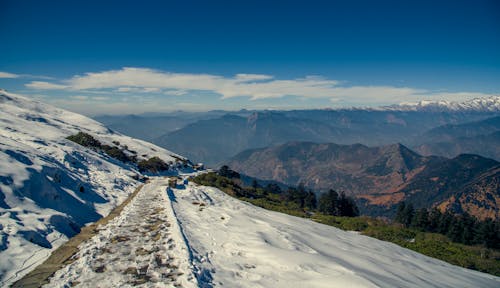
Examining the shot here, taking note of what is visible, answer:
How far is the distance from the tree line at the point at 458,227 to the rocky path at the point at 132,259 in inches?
2187

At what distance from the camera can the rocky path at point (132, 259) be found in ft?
23.6

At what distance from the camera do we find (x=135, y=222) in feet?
43.3

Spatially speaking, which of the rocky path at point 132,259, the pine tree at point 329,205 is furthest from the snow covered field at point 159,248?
the pine tree at point 329,205

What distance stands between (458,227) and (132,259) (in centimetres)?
6855

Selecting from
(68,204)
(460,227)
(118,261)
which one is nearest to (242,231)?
(118,261)

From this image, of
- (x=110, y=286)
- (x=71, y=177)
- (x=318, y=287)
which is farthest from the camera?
(x=71, y=177)

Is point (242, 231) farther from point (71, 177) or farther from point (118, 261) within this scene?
point (71, 177)

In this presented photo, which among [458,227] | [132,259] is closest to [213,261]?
[132,259]

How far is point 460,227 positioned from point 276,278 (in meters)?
66.3

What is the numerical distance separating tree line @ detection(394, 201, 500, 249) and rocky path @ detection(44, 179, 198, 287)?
5556 centimetres

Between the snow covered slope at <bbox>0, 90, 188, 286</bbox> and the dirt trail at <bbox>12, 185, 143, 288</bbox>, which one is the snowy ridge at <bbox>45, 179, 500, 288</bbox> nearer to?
the dirt trail at <bbox>12, 185, 143, 288</bbox>

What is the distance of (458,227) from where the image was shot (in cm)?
5625

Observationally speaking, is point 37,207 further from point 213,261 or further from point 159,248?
point 213,261

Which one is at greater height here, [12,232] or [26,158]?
[26,158]
